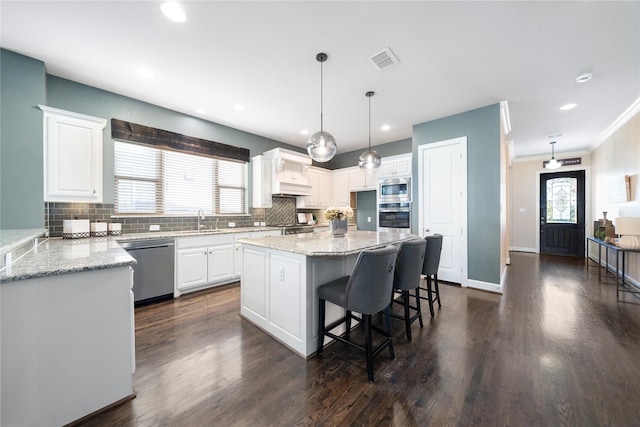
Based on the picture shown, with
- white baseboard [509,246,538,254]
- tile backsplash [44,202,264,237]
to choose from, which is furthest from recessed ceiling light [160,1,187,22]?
white baseboard [509,246,538,254]

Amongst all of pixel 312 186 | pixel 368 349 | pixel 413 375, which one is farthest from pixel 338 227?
pixel 312 186

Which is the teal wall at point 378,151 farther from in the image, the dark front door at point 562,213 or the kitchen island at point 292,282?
the dark front door at point 562,213

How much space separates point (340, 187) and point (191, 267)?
391 cm

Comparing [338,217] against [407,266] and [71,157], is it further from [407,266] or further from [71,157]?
[71,157]

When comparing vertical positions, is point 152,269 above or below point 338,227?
below

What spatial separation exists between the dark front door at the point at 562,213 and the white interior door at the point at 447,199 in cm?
484

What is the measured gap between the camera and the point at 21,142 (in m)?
2.45

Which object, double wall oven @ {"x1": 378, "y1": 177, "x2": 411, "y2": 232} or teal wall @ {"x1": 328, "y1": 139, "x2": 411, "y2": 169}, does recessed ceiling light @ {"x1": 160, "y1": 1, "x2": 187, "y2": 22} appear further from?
teal wall @ {"x1": 328, "y1": 139, "x2": 411, "y2": 169}

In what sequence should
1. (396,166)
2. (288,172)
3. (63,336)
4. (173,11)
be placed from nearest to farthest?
(63,336), (173,11), (396,166), (288,172)

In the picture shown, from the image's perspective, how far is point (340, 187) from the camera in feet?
20.2

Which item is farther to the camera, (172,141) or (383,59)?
(172,141)

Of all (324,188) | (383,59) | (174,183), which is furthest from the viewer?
(324,188)

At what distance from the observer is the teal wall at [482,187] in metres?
3.55

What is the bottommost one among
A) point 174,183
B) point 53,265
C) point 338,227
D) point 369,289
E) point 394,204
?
point 369,289
